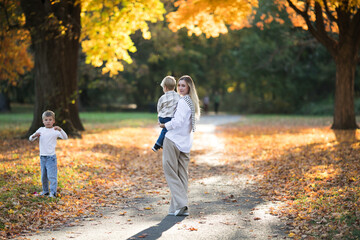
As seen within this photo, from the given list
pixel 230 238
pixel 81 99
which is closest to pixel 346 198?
pixel 230 238

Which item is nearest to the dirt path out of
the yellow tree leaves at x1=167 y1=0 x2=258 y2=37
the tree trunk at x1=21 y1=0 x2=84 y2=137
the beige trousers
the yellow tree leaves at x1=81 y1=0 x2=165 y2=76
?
the beige trousers

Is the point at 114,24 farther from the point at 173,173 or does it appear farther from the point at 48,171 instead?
the point at 173,173

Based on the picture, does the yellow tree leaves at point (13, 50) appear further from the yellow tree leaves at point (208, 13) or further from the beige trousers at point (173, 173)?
the beige trousers at point (173, 173)

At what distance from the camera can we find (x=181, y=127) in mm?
6992

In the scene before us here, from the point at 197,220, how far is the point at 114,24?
11.9 metres

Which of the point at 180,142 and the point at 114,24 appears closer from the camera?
the point at 180,142

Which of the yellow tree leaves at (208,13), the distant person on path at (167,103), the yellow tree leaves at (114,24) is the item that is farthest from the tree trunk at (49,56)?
the distant person on path at (167,103)

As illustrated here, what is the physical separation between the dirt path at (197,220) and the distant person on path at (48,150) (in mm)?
1222

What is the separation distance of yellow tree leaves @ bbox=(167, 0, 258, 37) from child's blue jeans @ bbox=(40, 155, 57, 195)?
10.2m

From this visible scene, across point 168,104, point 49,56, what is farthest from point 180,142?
point 49,56

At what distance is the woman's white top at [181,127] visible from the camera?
6824 millimetres

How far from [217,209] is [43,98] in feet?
33.0

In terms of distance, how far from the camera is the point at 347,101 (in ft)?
62.5

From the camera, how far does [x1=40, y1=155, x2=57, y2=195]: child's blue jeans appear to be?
7.59m
